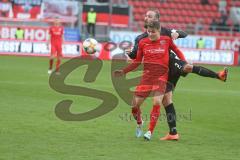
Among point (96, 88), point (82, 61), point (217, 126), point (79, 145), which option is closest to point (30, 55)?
point (82, 61)

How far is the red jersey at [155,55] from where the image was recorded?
10.6 metres

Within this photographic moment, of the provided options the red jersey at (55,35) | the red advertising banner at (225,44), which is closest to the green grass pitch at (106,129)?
the red jersey at (55,35)

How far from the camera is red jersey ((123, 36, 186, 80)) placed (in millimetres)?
10578

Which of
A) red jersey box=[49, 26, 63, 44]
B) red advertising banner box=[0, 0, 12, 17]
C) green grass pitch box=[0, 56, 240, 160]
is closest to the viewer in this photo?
green grass pitch box=[0, 56, 240, 160]

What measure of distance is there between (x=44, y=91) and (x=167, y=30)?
7870 millimetres

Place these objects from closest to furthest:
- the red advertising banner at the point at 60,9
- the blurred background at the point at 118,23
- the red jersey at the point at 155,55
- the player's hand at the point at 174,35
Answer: the red jersey at the point at 155,55 < the player's hand at the point at 174,35 < the blurred background at the point at 118,23 < the red advertising banner at the point at 60,9

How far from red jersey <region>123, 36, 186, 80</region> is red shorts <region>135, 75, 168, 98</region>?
8 centimetres

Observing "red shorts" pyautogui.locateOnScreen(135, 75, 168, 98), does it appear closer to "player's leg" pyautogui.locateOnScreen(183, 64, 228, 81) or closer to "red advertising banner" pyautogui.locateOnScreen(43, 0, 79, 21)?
"player's leg" pyautogui.locateOnScreen(183, 64, 228, 81)

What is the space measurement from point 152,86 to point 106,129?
163 cm

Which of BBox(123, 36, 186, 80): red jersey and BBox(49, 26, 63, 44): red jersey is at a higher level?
BBox(123, 36, 186, 80): red jersey

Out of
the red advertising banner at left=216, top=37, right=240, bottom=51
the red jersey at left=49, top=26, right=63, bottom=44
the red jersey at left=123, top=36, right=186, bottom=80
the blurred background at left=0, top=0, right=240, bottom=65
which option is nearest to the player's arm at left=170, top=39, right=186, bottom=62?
the red jersey at left=123, top=36, right=186, bottom=80

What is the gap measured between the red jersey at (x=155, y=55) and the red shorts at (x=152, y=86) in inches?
3.0

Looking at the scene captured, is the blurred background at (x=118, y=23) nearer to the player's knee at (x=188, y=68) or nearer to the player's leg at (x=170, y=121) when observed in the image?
the player's leg at (x=170, y=121)

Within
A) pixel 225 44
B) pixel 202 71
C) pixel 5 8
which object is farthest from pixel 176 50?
pixel 5 8
